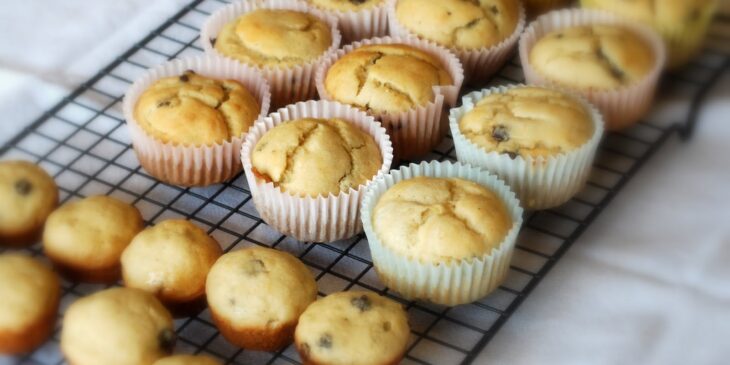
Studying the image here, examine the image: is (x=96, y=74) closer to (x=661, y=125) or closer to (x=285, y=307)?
(x=285, y=307)

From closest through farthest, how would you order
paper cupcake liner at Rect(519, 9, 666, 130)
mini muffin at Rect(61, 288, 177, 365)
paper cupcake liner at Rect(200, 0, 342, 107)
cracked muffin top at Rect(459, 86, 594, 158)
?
mini muffin at Rect(61, 288, 177, 365)
cracked muffin top at Rect(459, 86, 594, 158)
paper cupcake liner at Rect(519, 9, 666, 130)
paper cupcake liner at Rect(200, 0, 342, 107)

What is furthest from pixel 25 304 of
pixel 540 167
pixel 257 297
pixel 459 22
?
pixel 459 22

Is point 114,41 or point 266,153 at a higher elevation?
point 266,153

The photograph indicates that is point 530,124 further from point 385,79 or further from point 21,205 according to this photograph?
point 21,205

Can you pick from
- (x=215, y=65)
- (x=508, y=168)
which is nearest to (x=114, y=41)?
(x=215, y=65)

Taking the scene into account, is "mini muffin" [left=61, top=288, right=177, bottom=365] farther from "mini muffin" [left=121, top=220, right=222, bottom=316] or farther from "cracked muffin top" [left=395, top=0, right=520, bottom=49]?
"cracked muffin top" [left=395, top=0, right=520, bottom=49]

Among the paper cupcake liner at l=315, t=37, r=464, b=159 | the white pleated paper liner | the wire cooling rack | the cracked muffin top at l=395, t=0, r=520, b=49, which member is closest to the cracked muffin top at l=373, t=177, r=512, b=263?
the white pleated paper liner
